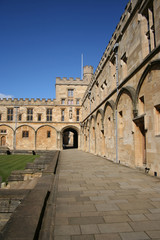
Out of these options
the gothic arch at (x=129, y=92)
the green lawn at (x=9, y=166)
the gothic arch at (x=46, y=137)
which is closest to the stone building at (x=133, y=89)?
the gothic arch at (x=129, y=92)

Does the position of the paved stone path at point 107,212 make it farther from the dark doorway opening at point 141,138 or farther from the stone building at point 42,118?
the stone building at point 42,118

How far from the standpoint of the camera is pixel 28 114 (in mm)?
30469

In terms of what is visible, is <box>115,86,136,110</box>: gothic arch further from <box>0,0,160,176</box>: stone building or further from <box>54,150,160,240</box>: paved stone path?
<box>54,150,160,240</box>: paved stone path

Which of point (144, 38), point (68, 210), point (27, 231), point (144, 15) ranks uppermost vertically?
point (144, 15)

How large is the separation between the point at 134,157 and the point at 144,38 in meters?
5.45

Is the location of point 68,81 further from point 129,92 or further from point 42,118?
point 129,92

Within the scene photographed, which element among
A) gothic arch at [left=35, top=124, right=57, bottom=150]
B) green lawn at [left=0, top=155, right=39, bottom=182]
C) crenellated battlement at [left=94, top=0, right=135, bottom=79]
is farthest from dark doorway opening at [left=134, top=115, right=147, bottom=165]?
gothic arch at [left=35, top=124, right=57, bottom=150]

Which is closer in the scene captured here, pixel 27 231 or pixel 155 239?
pixel 27 231

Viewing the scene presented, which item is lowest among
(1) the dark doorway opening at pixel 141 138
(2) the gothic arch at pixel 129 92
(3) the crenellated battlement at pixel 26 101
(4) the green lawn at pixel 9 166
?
(4) the green lawn at pixel 9 166

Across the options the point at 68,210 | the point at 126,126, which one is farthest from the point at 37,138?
the point at 68,210

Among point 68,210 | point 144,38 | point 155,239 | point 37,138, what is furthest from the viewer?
point 37,138

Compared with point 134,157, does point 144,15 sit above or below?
above

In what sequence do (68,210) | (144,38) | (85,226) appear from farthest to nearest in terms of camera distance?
(144,38) → (68,210) → (85,226)

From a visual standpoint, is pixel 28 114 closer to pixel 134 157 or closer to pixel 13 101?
pixel 13 101
